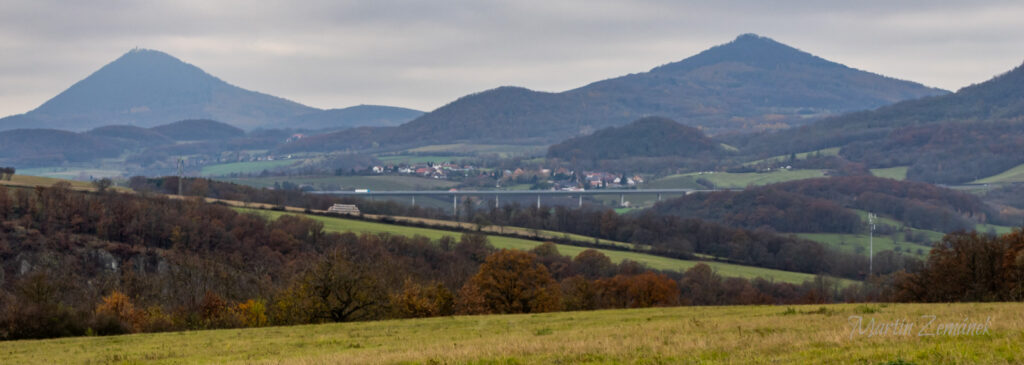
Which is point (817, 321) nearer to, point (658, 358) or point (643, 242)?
point (658, 358)

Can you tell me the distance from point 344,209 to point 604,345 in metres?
142

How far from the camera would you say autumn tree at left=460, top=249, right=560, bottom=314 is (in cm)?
6241

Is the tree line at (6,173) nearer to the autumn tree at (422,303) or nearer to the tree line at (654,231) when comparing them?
the tree line at (654,231)

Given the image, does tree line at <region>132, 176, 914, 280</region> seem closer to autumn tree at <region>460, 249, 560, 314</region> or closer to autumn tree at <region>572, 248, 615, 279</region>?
autumn tree at <region>572, 248, 615, 279</region>

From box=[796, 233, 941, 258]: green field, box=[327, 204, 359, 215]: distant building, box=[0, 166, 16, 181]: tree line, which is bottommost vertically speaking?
box=[796, 233, 941, 258]: green field

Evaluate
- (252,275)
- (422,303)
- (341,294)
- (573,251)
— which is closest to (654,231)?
(573,251)

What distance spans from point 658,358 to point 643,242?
428 ft

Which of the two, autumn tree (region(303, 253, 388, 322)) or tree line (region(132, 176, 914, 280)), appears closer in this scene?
autumn tree (region(303, 253, 388, 322))

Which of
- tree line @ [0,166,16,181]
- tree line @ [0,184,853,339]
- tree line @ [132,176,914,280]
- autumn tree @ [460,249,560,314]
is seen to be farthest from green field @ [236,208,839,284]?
autumn tree @ [460,249,560,314]

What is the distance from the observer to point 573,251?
404 feet

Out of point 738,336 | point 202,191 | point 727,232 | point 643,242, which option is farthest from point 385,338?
point 202,191

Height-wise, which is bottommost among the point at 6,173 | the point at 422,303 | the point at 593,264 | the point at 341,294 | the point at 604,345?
the point at 593,264

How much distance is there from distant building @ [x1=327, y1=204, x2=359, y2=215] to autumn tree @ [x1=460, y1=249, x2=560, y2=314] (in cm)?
8720

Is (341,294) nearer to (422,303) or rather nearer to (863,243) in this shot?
(422,303)
